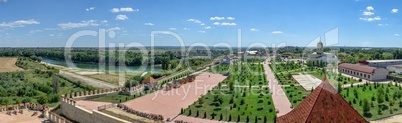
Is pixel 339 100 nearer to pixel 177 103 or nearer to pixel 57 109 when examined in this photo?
pixel 177 103

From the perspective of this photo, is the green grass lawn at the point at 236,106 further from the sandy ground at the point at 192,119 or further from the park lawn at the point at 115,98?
the park lawn at the point at 115,98

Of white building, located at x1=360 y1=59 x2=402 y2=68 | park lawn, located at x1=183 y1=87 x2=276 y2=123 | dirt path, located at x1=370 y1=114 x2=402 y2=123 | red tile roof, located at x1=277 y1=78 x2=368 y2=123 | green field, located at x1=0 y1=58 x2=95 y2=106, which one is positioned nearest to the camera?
red tile roof, located at x1=277 y1=78 x2=368 y2=123

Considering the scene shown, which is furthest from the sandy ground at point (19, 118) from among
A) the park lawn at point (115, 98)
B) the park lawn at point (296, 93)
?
Result: the park lawn at point (296, 93)

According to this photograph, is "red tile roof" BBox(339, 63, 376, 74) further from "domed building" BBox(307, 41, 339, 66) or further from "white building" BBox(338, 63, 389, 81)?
"domed building" BBox(307, 41, 339, 66)

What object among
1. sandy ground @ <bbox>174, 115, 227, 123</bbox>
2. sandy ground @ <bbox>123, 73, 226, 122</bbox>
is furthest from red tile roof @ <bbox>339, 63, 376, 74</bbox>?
sandy ground @ <bbox>174, 115, 227, 123</bbox>

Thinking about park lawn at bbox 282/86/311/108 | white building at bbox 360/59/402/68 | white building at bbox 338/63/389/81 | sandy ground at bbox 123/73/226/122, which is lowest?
sandy ground at bbox 123/73/226/122

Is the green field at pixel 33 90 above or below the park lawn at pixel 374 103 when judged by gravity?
below
